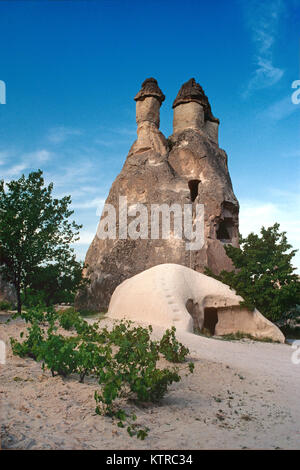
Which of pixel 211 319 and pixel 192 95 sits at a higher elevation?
pixel 192 95

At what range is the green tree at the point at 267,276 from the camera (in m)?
13.8

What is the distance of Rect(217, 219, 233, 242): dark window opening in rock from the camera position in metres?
23.4

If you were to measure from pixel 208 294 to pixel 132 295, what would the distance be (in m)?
2.80

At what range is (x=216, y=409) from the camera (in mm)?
4422

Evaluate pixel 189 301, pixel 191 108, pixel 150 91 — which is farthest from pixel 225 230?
pixel 189 301

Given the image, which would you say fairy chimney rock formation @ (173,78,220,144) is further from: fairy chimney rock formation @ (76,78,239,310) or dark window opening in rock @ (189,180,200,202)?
dark window opening in rock @ (189,180,200,202)

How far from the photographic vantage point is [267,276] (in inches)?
553

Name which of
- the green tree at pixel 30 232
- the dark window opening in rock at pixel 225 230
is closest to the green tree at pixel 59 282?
the green tree at pixel 30 232

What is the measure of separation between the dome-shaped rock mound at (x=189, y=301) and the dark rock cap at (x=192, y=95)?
15.6 metres

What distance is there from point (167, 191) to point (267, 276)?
31.2 feet

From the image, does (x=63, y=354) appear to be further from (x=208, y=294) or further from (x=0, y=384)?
(x=208, y=294)

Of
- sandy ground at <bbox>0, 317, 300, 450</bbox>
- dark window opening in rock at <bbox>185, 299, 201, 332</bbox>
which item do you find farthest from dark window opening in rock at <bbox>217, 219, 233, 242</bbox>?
sandy ground at <bbox>0, 317, 300, 450</bbox>

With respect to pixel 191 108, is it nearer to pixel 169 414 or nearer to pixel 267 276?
pixel 267 276

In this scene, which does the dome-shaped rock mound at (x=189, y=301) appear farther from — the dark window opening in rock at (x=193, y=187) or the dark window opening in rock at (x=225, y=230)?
the dark window opening in rock at (x=193, y=187)
